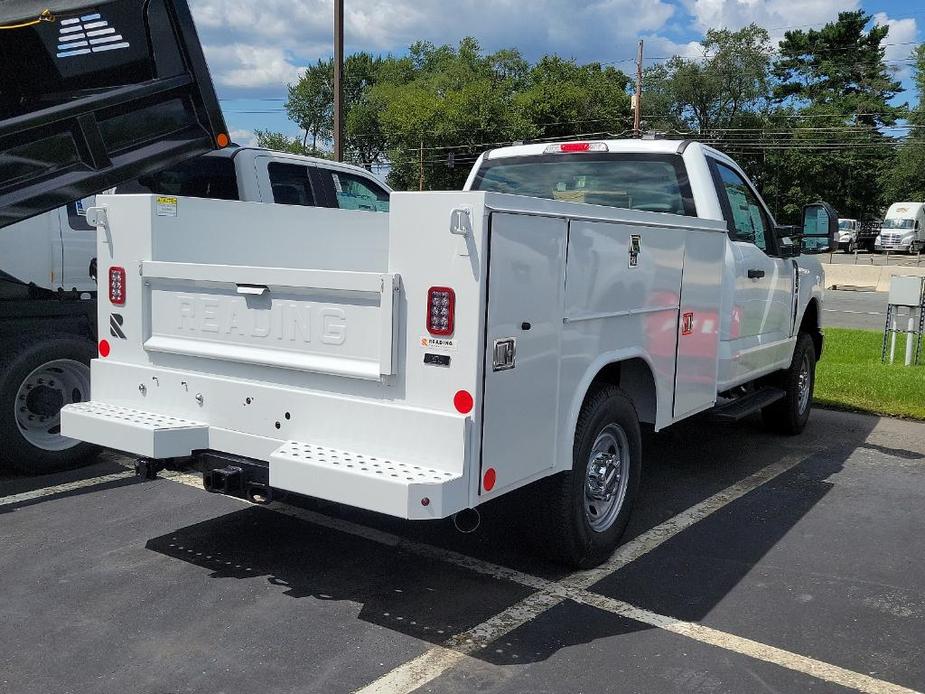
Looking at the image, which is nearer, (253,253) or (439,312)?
(439,312)

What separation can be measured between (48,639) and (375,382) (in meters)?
1.74

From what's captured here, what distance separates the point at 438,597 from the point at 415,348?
135 centimetres

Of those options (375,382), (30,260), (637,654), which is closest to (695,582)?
(637,654)

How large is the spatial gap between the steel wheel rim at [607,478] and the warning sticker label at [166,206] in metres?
2.52

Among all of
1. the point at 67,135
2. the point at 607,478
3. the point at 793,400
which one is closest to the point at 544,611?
the point at 607,478

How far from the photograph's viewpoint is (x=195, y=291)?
4.49 m

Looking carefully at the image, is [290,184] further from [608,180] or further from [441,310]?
[441,310]

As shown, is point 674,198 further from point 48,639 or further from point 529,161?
point 48,639

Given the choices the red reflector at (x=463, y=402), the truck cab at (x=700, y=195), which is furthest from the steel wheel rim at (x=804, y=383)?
the red reflector at (x=463, y=402)

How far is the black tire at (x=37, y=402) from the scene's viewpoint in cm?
589

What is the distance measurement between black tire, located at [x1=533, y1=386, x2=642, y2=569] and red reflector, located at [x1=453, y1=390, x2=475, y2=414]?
90 centimetres

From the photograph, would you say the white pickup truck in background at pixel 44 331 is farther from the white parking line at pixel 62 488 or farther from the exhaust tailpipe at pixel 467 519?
the exhaust tailpipe at pixel 467 519

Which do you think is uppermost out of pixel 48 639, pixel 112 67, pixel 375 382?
pixel 112 67

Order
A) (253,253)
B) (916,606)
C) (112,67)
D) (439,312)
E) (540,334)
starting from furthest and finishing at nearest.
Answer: (112,67) → (253,253) → (916,606) → (540,334) → (439,312)
